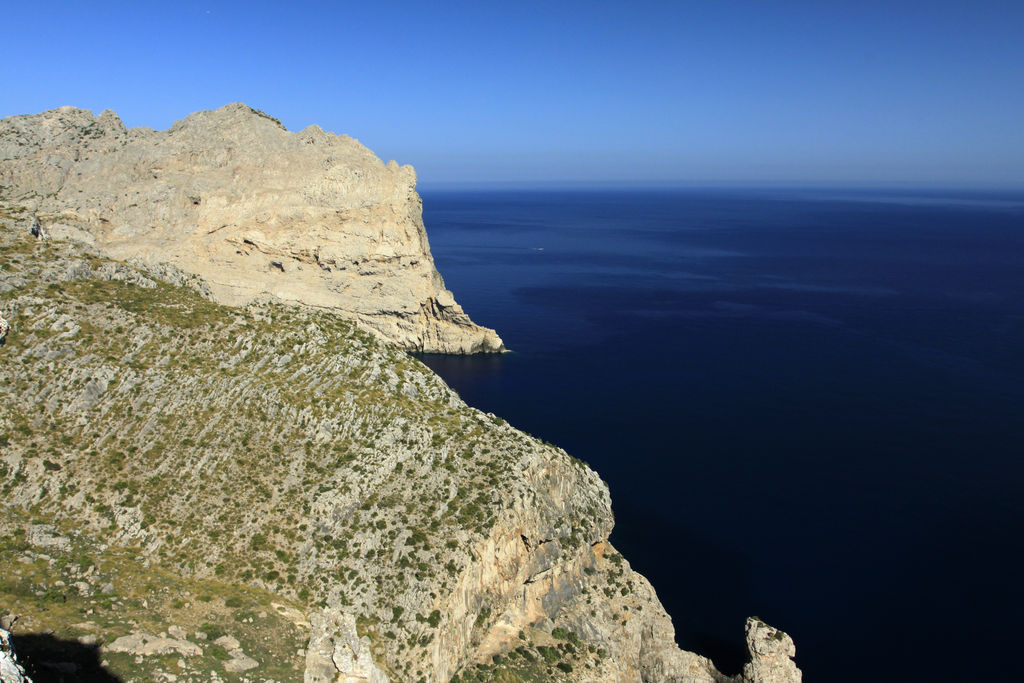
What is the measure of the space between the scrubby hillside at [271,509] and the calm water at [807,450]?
11161 mm

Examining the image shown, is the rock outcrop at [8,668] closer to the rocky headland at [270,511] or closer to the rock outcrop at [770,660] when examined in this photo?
the rocky headland at [270,511]

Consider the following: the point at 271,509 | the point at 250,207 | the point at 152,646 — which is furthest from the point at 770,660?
the point at 250,207

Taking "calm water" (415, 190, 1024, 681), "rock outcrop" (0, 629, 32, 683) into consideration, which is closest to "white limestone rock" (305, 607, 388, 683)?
"rock outcrop" (0, 629, 32, 683)

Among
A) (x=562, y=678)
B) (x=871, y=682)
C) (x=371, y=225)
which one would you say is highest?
(x=371, y=225)

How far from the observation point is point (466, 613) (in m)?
32.0

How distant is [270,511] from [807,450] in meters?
55.5

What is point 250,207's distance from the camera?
268 feet

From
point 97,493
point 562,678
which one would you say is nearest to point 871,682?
point 562,678

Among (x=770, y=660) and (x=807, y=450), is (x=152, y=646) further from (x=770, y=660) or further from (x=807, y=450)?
(x=807, y=450)

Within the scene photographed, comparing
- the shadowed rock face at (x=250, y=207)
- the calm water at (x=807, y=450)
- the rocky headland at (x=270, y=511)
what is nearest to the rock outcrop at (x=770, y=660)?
the rocky headland at (x=270, y=511)

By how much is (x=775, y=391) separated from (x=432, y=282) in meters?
50.3

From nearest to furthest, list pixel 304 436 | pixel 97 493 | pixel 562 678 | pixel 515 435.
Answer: pixel 97 493, pixel 562 678, pixel 304 436, pixel 515 435

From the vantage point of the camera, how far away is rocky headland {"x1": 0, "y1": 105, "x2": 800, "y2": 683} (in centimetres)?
2659

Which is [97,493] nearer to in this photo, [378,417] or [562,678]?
[378,417]
